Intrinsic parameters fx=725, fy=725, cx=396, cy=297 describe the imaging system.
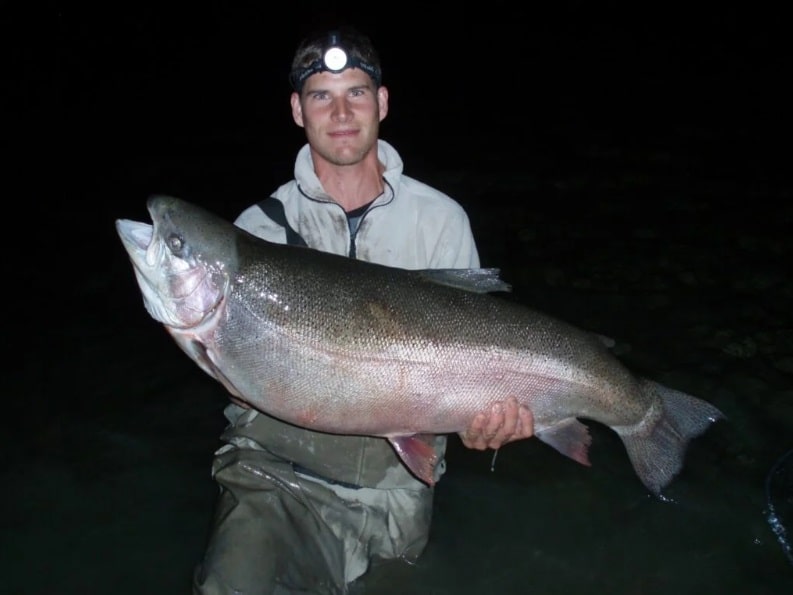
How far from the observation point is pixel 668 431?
11.1ft

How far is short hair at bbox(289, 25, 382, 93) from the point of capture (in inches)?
142

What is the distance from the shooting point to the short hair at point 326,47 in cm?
360

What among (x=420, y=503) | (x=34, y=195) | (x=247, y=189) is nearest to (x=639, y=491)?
(x=420, y=503)

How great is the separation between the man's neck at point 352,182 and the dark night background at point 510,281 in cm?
202

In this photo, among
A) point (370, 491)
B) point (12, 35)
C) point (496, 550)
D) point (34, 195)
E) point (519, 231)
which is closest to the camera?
point (370, 491)

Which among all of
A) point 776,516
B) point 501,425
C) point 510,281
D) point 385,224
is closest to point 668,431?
point 501,425

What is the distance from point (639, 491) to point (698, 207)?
514cm

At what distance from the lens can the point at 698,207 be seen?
8.64 metres

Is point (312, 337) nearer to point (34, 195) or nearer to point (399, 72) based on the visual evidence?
point (34, 195)

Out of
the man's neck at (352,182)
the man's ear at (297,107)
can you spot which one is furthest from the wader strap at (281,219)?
the man's ear at (297,107)

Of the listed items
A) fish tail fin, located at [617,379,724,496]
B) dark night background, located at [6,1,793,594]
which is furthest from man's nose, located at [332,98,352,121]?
dark night background, located at [6,1,793,594]

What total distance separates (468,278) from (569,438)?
86 cm

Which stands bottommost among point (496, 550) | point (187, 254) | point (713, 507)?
point (496, 550)

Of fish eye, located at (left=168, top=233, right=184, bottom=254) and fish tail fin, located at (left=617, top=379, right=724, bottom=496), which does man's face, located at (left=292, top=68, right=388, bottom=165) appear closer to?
fish eye, located at (left=168, top=233, right=184, bottom=254)
